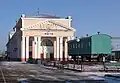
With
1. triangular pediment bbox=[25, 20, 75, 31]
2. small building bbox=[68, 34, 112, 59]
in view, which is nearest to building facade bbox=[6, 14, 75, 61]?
triangular pediment bbox=[25, 20, 75, 31]

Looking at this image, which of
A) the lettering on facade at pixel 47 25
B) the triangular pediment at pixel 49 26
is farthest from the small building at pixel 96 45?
the lettering on facade at pixel 47 25

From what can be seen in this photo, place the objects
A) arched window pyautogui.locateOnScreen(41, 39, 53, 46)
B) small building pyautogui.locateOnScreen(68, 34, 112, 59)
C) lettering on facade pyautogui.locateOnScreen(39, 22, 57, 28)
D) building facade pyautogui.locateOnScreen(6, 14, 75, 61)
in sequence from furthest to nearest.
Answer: arched window pyautogui.locateOnScreen(41, 39, 53, 46)
lettering on facade pyautogui.locateOnScreen(39, 22, 57, 28)
building facade pyautogui.locateOnScreen(6, 14, 75, 61)
small building pyautogui.locateOnScreen(68, 34, 112, 59)

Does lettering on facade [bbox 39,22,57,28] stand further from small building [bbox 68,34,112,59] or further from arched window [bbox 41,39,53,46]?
small building [bbox 68,34,112,59]

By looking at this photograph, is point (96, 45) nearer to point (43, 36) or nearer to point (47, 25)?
point (47, 25)

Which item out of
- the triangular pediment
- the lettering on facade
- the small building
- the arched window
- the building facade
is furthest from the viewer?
the arched window

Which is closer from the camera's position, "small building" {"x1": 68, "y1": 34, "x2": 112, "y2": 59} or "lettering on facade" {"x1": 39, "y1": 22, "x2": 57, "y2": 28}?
"small building" {"x1": 68, "y1": 34, "x2": 112, "y2": 59}

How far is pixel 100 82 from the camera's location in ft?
84.8

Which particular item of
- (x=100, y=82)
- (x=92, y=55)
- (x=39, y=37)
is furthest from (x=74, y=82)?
(x=39, y=37)

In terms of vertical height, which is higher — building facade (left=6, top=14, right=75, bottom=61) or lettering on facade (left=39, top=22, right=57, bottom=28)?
lettering on facade (left=39, top=22, right=57, bottom=28)

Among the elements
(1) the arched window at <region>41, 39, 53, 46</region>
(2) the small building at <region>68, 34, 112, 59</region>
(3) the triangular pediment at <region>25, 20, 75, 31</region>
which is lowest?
(2) the small building at <region>68, 34, 112, 59</region>

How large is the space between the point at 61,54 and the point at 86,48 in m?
42.8

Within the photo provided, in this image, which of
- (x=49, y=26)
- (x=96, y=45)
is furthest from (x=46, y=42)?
(x=96, y=45)

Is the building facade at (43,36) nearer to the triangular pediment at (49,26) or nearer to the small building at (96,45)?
the triangular pediment at (49,26)

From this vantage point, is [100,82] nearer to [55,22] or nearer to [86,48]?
[86,48]
